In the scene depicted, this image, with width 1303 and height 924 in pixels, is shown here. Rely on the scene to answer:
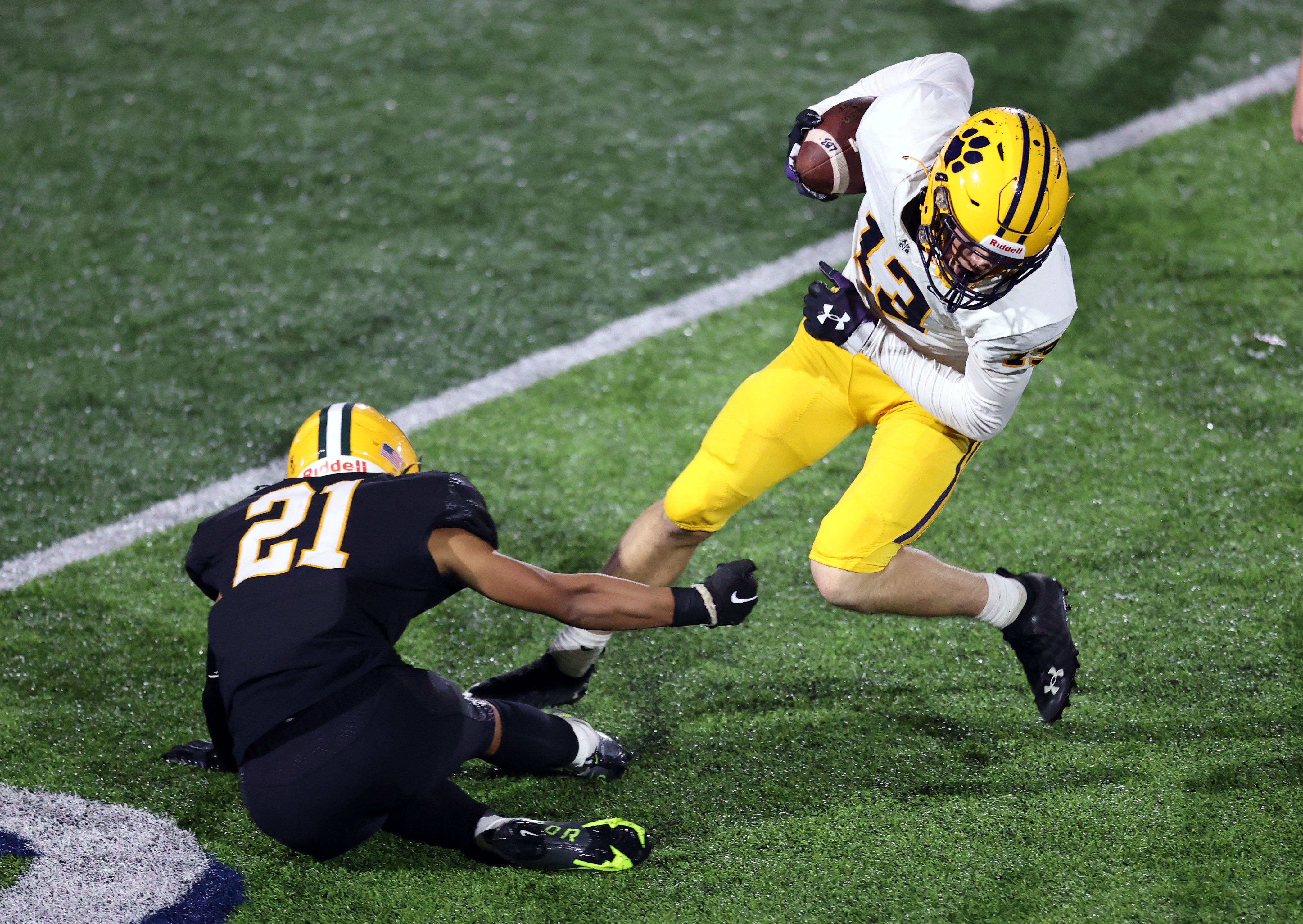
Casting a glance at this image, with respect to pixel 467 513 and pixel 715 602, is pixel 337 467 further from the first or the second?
pixel 715 602

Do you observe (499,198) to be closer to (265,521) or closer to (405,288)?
(405,288)

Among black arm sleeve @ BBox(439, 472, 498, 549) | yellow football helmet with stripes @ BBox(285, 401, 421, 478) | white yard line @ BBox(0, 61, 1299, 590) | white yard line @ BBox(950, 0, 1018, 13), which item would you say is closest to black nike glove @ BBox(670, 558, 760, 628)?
black arm sleeve @ BBox(439, 472, 498, 549)

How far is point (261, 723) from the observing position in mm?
2490

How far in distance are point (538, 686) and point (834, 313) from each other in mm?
1346

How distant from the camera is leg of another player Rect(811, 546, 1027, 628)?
307 cm

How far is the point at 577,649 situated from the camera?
334cm

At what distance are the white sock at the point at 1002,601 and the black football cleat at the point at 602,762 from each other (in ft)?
3.45

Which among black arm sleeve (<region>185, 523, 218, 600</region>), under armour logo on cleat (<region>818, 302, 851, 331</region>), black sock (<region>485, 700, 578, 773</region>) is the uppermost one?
under armour logo on cleat (<region>818, 302, 851, 331</region>)

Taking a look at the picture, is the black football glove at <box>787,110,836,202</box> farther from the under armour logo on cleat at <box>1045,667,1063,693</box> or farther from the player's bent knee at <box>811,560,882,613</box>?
the under armour logo on cleat at <box>1045,667,1063,693</box>

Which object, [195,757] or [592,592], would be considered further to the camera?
[195,757]

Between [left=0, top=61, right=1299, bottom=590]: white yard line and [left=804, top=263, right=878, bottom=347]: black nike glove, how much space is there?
76.7 inches

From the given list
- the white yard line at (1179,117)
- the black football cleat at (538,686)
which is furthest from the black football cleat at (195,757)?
the white yard line at (1179,117)

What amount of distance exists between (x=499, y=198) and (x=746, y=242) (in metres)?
1.22

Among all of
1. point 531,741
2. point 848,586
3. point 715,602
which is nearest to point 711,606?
point 715,602
